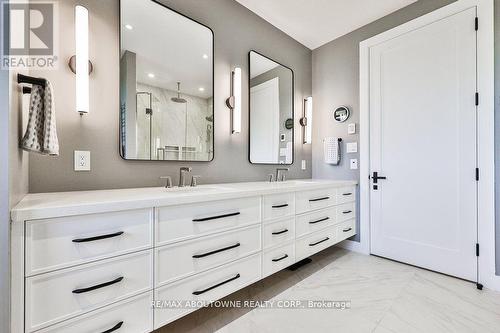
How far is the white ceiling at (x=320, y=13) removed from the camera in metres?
2.25

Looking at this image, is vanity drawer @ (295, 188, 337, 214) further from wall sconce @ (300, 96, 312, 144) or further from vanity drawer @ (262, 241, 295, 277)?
wall sconce @ (300, 96, 312, 144)

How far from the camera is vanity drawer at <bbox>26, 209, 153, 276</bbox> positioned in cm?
84

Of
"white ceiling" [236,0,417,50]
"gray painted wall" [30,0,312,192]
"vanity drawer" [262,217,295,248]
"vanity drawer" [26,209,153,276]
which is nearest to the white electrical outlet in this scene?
"gray painted wall" [30,0,312,192]

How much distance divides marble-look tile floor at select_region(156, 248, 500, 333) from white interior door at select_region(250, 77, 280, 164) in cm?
121

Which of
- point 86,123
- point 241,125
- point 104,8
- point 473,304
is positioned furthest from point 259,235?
point 104,8

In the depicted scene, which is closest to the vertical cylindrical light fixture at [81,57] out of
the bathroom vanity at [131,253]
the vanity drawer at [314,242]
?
the bathroom vanity at [131,253]

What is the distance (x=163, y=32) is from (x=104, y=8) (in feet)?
1.26

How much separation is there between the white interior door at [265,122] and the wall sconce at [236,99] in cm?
22

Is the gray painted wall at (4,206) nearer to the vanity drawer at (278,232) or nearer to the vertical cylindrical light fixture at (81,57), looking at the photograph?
the vertical cylindrical light fixture at (81,57)

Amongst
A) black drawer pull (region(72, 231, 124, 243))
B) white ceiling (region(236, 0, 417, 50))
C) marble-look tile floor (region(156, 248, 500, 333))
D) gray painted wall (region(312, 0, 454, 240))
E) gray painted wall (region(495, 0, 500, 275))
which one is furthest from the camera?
gray painted wall (region(312, 0, 454, 240))

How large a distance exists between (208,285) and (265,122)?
5.54 ft

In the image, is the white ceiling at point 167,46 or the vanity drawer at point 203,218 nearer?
the vanity drawer at point 203,218

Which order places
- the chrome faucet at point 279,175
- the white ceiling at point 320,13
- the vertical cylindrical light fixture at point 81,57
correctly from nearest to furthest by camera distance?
the vertical cylindrical light fixture at point 81,57 < the white ceiling at point 320,13 < the chrome faucet at point 279,175

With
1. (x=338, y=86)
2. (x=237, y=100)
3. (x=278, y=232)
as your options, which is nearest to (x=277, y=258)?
(x=278, y=232)
